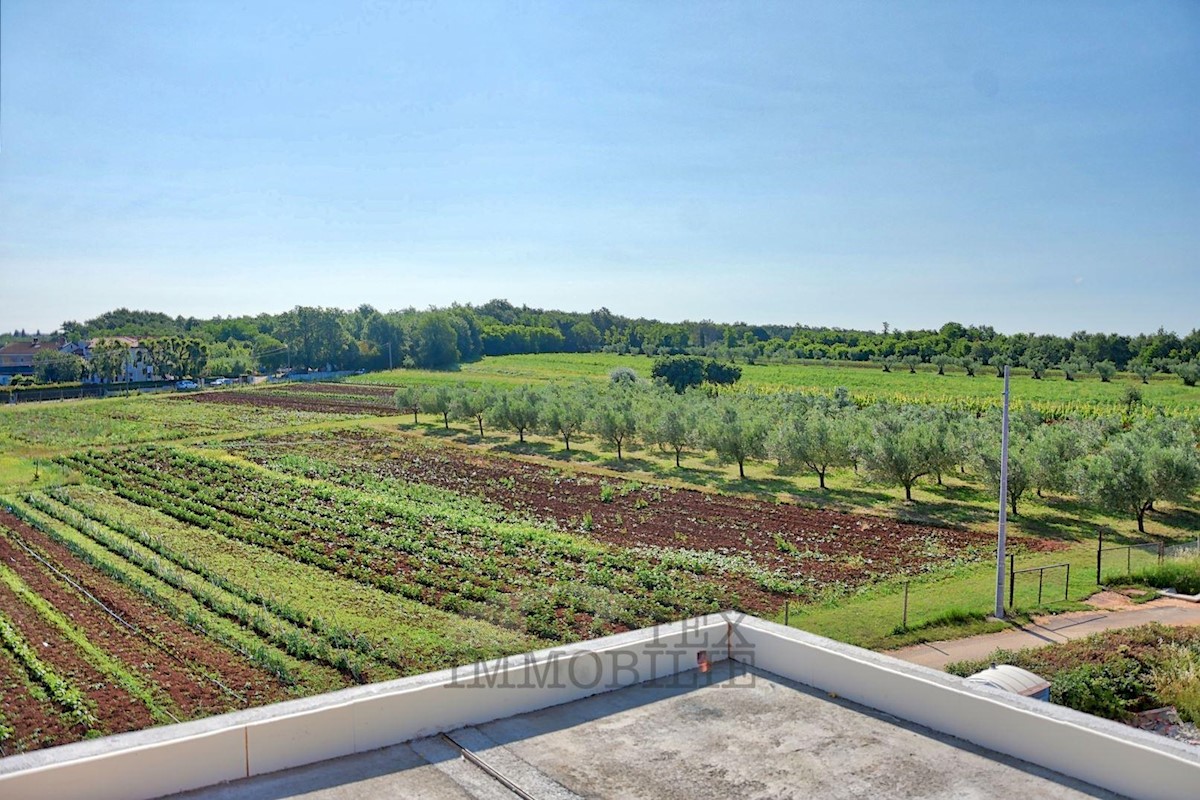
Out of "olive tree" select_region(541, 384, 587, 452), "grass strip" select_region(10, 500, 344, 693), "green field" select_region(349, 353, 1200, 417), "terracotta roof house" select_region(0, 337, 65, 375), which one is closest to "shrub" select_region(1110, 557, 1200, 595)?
"grass strip" select_region(10, 500, 344, 693)

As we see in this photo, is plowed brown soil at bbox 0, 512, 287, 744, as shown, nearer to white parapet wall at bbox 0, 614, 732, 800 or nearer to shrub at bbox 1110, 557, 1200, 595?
white parapet wall at bbox 0, 614, 732, 800

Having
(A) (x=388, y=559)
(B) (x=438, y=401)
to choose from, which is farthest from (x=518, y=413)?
(A) (x=388, y=559)

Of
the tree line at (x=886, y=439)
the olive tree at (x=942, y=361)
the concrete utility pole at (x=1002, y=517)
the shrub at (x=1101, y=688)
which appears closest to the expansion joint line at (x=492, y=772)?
the shrub at (x=1101, y=688)

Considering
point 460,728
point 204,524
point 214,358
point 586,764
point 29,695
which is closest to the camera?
point 586,764

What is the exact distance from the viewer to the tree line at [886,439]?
103 feet

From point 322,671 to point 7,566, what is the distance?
13596 mm

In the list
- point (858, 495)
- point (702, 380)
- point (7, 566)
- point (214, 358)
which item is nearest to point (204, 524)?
point (7, 566)

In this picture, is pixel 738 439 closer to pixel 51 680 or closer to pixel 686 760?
pixel 51 680

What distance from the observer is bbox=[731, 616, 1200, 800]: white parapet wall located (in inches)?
247

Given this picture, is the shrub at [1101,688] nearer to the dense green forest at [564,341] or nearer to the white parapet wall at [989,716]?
the white parapet wall at [989,716]

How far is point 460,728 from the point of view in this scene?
24.6 ft

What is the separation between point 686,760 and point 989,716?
242cm

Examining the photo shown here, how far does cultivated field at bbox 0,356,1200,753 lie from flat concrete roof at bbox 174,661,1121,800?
33.5 ft

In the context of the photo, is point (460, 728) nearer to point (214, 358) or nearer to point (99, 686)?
point (99, 686)
